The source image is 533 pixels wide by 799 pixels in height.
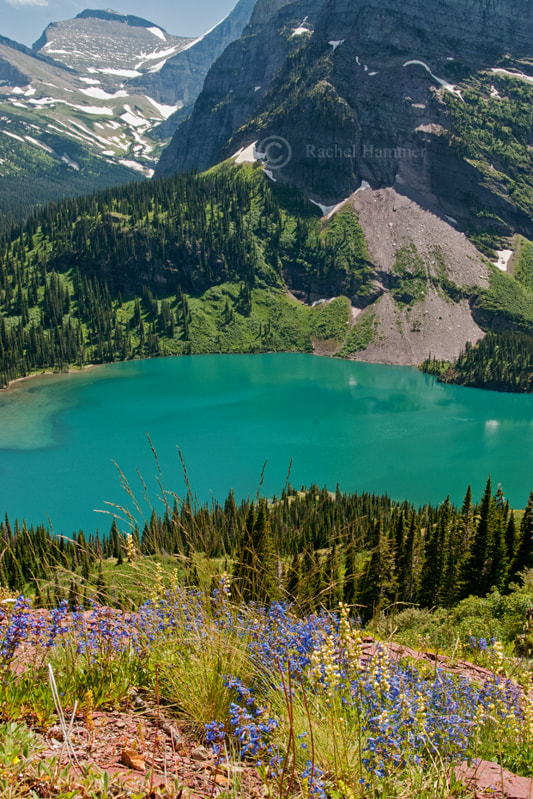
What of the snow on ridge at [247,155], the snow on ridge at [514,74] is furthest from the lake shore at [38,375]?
the snow on ridge at [514,74]

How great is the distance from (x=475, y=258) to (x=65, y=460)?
430 feet

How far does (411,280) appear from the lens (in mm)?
144625

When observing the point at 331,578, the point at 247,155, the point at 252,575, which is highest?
the point at 247,155

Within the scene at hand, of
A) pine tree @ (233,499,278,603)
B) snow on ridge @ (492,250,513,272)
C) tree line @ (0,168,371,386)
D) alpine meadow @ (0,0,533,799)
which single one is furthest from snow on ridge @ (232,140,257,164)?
pine tree @ (233,499,278,603)

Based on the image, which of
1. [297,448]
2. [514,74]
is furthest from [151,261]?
[514,74]

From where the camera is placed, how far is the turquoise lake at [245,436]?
57531 millimetres

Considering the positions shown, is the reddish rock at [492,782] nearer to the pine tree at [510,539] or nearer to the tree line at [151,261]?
the pine tree at [510,539]

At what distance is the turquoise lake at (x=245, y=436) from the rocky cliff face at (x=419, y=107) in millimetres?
79628

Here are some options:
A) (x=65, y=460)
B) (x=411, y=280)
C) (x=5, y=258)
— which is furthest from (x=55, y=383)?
(x=411, y=280)

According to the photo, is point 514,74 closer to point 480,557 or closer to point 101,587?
point 480,557

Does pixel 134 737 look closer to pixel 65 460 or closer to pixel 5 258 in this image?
pixel 65 460

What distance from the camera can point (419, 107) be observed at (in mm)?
161375

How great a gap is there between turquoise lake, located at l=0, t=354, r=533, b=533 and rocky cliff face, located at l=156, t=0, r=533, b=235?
7963cm

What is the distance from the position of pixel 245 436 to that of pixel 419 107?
141167 mm
